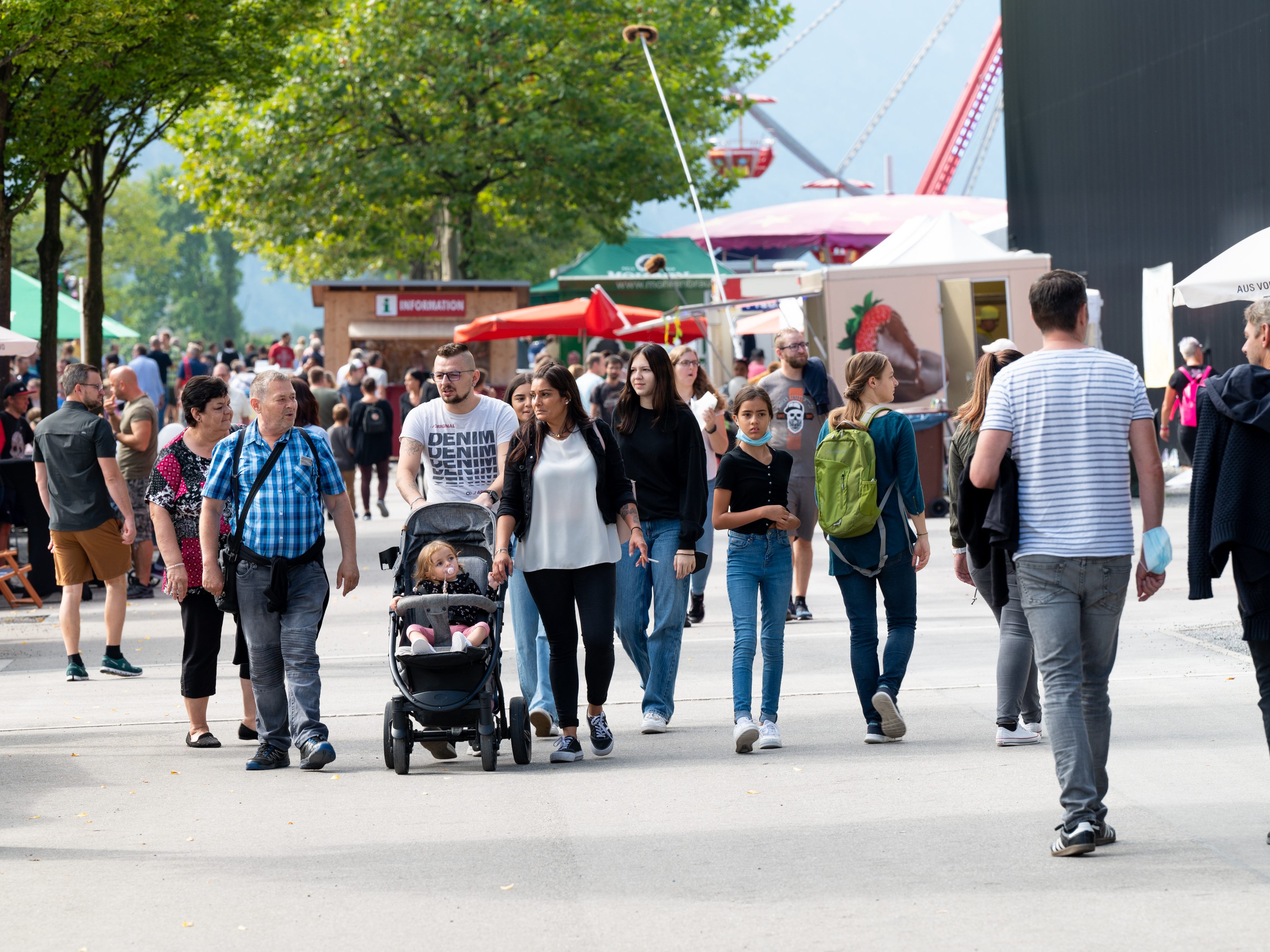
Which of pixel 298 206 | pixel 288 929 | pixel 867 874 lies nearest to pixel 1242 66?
pixel 867 874

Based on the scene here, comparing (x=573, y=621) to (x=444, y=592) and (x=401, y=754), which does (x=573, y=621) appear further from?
(x=401, y=754)

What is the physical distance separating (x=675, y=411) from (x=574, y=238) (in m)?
30.6

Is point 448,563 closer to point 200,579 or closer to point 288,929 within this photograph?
point 200,579

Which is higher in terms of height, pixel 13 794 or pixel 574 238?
pixel 574 238

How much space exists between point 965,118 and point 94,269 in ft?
183

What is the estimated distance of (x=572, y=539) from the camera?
7375 millimetres

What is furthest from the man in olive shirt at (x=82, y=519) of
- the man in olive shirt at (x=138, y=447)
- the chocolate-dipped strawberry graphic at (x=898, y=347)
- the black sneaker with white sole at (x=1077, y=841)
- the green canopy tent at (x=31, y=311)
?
the green canopy tent at (x=31, y=311)

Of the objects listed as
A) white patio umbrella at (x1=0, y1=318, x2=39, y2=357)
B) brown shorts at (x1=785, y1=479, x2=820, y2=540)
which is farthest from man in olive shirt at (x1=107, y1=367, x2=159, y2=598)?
brown shorts at (x1=785, y1=479, x2=820, y2=540)

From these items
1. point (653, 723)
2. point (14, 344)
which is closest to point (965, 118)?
point (14, 344)

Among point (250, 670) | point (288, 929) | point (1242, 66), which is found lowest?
point (288, 929)

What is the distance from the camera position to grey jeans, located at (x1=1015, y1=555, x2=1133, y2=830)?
536 centimetres

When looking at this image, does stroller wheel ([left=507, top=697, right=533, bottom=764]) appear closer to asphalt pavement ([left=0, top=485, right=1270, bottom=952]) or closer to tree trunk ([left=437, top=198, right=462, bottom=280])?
asphalt pavement ([left=0, top=485, right=1270, bottom=952])

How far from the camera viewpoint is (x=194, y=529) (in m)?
8.12

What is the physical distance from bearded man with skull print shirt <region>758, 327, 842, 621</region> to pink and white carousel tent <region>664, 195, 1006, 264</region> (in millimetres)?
45881
